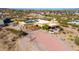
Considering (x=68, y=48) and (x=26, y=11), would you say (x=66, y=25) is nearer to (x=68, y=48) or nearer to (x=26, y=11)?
(x=68, y=48)
